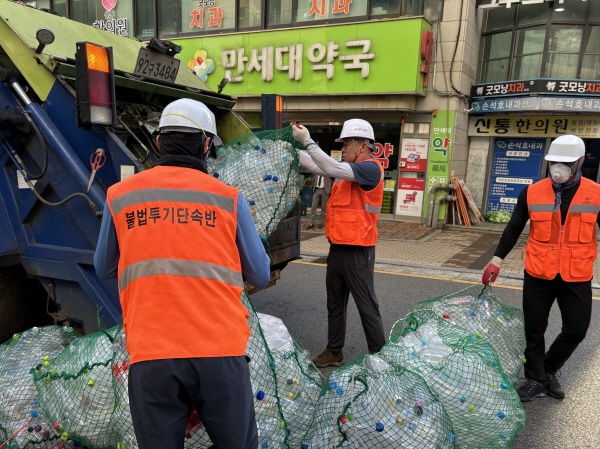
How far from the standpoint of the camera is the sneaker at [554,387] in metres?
3.53

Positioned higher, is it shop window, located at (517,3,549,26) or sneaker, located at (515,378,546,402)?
shop window, located at (517,3,549,26)

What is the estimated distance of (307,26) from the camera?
11.9 metres

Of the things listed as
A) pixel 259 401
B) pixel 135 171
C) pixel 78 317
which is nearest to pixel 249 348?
pixel 259 401

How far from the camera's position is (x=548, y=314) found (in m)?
3.45

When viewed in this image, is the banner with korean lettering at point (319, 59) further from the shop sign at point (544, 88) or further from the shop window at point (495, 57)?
the shop window at point (495, 57)

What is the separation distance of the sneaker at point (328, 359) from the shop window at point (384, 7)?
9.45 meters

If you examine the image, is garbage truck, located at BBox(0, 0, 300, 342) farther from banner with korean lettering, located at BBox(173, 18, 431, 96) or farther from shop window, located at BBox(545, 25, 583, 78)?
shop window, located at BBox(545, 25, 583, 78)

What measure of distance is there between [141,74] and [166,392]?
9.20ft

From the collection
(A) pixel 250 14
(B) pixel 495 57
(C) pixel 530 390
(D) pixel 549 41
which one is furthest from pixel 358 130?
(A) pixel 250 14

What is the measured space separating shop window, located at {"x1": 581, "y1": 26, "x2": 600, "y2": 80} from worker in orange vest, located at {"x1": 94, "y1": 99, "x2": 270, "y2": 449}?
12.3m

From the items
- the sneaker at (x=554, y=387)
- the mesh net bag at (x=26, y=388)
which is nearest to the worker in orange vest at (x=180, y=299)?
the mesh net bag at (x=26, y=388)

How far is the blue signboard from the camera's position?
1195 centimetres

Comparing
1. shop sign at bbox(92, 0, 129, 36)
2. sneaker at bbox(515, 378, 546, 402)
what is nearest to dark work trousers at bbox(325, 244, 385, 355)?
sneaker at bbox(515, 378, 546, 402)

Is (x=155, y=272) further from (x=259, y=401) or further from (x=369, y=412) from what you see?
(x=369, y=412)
